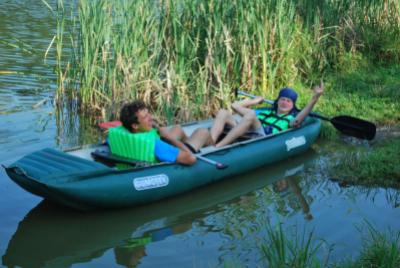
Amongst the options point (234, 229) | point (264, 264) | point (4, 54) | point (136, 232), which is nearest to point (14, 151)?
point (136, 232)

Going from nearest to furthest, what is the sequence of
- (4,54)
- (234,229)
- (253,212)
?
(234,229)
(253,212)
(4,54)

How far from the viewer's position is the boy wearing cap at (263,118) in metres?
7.60

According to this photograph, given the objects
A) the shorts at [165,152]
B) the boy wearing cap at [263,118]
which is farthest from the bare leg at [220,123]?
the shorts at [165,152]

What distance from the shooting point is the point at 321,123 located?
350 inches

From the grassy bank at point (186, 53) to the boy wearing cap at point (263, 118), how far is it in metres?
0.89

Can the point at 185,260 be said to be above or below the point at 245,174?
above

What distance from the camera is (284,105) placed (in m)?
8.13

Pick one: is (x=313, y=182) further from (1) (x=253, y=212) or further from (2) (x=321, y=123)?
(2) (x=321, y=123)

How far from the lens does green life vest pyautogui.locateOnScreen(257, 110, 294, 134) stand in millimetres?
8008

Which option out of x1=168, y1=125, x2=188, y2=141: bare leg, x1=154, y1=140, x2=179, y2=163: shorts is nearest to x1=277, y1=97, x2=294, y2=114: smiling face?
x1=168, y1=125, x2=188, y2=141: bare leg

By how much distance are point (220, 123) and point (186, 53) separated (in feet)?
5.19

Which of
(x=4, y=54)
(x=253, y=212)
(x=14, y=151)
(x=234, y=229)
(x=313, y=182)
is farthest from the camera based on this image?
(x=4, y=54)

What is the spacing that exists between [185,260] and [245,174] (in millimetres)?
2476

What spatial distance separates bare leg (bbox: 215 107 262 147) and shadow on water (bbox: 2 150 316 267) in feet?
2.20
